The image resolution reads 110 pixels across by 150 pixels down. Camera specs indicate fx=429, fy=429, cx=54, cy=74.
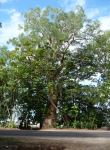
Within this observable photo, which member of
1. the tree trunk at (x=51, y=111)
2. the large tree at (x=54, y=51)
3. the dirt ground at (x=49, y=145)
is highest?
the large tree at (x=54, y=51)

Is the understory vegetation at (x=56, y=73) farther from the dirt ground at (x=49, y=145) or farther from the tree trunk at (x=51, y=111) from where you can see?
the dirt ground at (x=49, y=145)

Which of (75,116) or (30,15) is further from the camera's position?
(30,15)

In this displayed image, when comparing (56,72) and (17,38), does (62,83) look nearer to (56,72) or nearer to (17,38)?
(56,72)

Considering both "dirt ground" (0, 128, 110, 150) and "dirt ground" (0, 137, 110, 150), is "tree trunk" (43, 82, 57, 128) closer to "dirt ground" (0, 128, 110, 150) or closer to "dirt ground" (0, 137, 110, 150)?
"dirt ground" (0, 128, 110, 150)

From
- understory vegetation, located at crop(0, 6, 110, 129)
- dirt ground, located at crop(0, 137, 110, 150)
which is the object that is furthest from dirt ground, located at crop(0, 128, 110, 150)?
understory vegetation, located at crop(0, 6, 110, 129)

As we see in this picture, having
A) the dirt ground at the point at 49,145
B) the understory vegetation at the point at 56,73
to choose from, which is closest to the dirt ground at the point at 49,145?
the dirt ground at the point at 49,145

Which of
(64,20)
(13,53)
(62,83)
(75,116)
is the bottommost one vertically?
(75,116)

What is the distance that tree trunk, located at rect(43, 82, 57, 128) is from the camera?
34.9 meters

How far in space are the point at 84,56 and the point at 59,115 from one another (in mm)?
5570

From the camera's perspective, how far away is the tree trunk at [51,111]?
34938 mm

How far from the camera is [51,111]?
35.7 metres

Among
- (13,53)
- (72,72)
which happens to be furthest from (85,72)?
(13,53)

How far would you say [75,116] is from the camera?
3538 centimetres

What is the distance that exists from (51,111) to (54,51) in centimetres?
505
